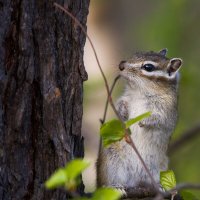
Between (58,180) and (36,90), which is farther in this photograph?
(36,90)

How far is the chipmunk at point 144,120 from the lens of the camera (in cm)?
377

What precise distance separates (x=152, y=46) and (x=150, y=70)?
1.37m

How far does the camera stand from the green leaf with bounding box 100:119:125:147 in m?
2.64

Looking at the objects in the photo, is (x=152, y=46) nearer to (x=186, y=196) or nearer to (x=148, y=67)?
(x=148, y=67)

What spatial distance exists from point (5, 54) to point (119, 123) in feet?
2.00

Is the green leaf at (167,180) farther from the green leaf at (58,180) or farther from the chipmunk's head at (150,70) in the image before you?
the chipmunk's head at (150,70)

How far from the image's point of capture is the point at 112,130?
2664 mm

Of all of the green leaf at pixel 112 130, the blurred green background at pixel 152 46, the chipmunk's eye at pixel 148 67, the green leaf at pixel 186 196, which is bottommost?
the blurred green background at pixel 152 46

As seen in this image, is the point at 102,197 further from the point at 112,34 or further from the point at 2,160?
the point at 112,34

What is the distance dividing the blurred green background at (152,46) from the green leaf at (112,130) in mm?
1430

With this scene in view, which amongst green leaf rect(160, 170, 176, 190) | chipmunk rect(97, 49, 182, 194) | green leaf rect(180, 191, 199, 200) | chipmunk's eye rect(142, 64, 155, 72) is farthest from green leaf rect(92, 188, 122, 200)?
chipmunk's eye rect(142, 64, 155, 72)

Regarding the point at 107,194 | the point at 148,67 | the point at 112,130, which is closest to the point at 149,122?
the point at 148,67

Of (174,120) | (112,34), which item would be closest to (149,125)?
(174,120)

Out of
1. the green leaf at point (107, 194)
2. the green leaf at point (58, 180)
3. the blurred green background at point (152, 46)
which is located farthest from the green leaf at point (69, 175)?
the blurred green background at point (152, 46)
